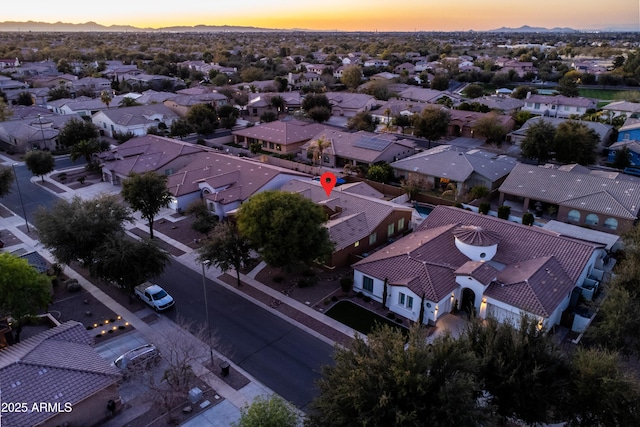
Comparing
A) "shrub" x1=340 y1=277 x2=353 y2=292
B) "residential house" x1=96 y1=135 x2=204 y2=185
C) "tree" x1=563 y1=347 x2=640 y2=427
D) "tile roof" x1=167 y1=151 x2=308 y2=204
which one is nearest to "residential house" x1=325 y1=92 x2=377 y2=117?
"residential house" x1=96 y1=135 x2=204 y2=185

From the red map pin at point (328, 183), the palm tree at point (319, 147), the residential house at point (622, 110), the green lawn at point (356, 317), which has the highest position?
the residential house at point (622, 110)

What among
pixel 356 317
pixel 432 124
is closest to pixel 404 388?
pixel 356 317

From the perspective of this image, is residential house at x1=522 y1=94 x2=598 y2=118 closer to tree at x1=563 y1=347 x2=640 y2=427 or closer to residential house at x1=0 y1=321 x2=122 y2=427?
tree at x1=563 y1=347 x2=640 y2=427

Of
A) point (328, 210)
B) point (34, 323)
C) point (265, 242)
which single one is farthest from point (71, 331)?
point (328, 210)

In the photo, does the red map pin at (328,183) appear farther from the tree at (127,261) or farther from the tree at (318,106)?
the tree at (318,106)

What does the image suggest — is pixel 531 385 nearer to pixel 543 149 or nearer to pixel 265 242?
pixel 265 242

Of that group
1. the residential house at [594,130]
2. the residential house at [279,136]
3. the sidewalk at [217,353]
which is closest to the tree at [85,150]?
the sidewalk at [217,353]

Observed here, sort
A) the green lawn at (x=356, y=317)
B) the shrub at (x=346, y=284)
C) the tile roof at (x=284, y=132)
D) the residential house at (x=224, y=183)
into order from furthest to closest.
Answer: the tile roof at (x=284, y=132)
the residential house at (x=224, y=183)
the shrub at (x=346, y=284)
the green lawn at (x=356, y=317)
